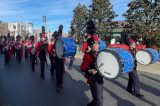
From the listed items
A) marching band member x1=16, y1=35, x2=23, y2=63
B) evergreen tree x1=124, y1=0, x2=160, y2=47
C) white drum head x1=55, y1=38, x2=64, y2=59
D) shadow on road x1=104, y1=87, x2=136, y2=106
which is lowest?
shadow on road x1=104, y1=87, x2=136, y2=106

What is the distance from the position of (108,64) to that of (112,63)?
0.08 m

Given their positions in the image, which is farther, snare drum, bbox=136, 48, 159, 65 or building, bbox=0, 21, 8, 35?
building, bbox=0, 21, 8, 35

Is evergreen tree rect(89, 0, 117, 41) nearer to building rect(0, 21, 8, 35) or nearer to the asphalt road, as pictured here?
the asphalt road

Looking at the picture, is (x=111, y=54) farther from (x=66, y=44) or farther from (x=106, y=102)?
(x=66, y=44)

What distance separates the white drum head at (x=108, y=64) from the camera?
6.28 meters

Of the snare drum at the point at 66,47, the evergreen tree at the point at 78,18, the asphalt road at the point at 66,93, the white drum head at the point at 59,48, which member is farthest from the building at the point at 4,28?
the snare drum at the point at 66,47

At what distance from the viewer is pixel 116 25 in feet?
135

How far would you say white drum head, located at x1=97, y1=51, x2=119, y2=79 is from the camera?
628 centimetres

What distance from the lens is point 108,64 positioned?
20.8 feet

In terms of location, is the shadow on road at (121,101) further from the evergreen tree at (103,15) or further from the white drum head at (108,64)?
the evergreen tree at (103,15)

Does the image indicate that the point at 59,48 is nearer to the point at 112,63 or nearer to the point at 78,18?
the point at 112,63

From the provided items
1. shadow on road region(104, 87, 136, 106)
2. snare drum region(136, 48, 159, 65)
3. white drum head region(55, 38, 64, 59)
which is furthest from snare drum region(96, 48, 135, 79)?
snare drum region(136, 48, 159, 65)

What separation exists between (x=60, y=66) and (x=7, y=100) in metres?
2.42

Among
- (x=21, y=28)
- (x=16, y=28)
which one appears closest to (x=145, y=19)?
(x=16, y=28)
